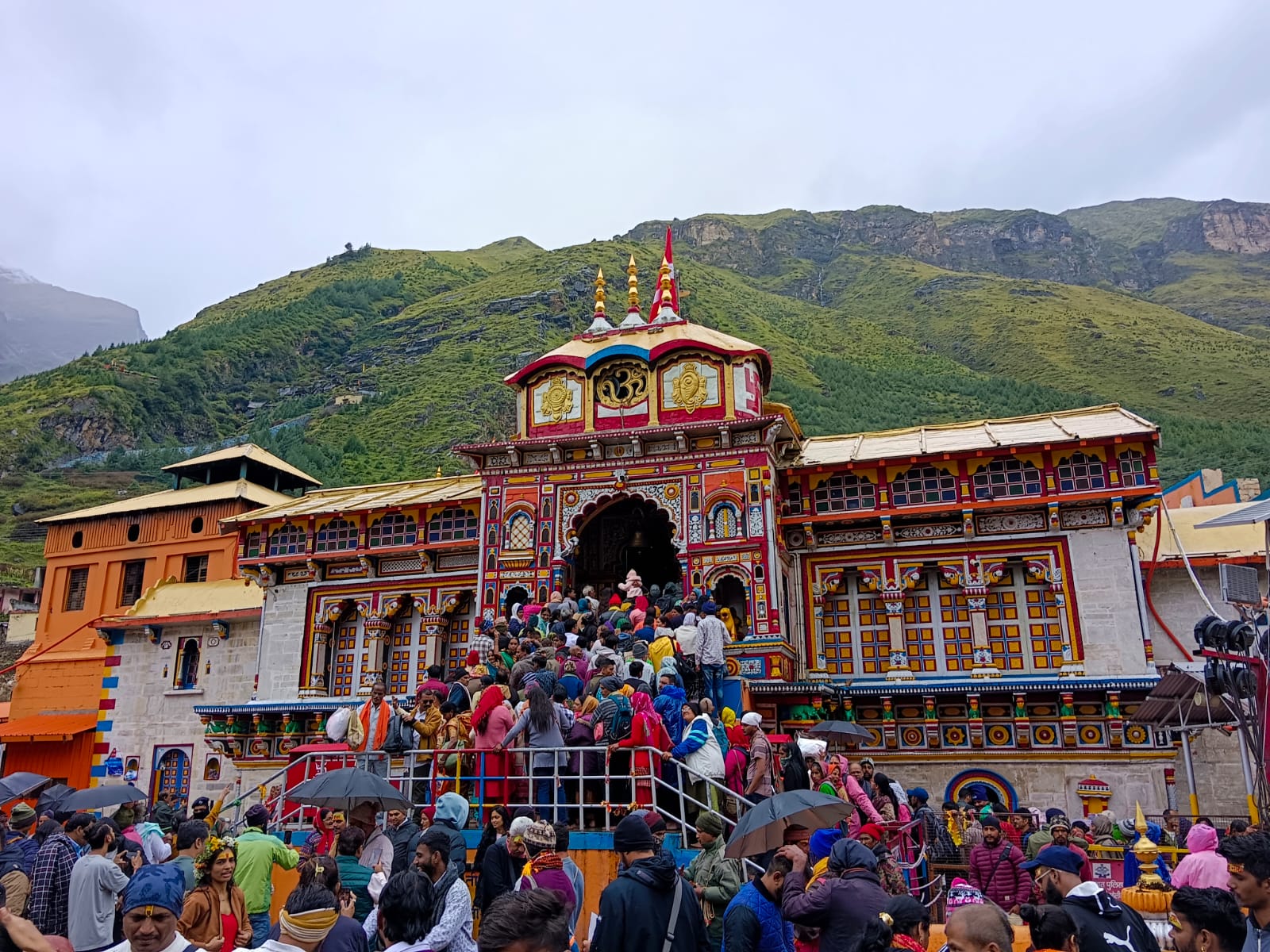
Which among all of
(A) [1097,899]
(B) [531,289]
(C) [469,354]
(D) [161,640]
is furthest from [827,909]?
(B) [531,289]

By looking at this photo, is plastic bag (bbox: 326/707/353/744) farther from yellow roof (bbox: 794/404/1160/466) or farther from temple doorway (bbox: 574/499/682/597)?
yellow roof (bbox: 794/404/1160/466)

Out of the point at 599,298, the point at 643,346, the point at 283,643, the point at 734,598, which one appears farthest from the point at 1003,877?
the point at 283,643

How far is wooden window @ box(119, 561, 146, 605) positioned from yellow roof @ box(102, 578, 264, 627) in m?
5.28

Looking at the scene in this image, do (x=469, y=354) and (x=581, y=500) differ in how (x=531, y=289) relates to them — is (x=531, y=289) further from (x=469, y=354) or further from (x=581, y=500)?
(x=581, y=500)

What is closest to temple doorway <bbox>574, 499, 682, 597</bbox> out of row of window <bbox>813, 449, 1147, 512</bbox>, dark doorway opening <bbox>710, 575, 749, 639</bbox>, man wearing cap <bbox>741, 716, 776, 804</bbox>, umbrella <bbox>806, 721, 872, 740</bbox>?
dark doorway opening <bbox>710, 575, 749, 639</bbox>

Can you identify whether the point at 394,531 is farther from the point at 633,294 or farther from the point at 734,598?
the point at 734,598

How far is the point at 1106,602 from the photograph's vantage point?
64.0ft

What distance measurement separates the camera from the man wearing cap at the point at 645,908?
582 centimetres

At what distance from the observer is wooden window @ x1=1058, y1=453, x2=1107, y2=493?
19.7 meters

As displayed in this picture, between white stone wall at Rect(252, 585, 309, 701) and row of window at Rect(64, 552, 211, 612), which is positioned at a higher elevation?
row of window at Rect(64, 552, 211, 612)

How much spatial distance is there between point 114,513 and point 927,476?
1085 inches

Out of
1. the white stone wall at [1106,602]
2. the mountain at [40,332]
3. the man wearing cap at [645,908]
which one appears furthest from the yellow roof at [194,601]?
the mountain at [40,332]

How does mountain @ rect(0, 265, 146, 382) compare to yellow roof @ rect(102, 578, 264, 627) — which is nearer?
yellow roof @ rect(102, 578, 264, 627)

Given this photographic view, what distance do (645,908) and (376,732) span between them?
8295mm
